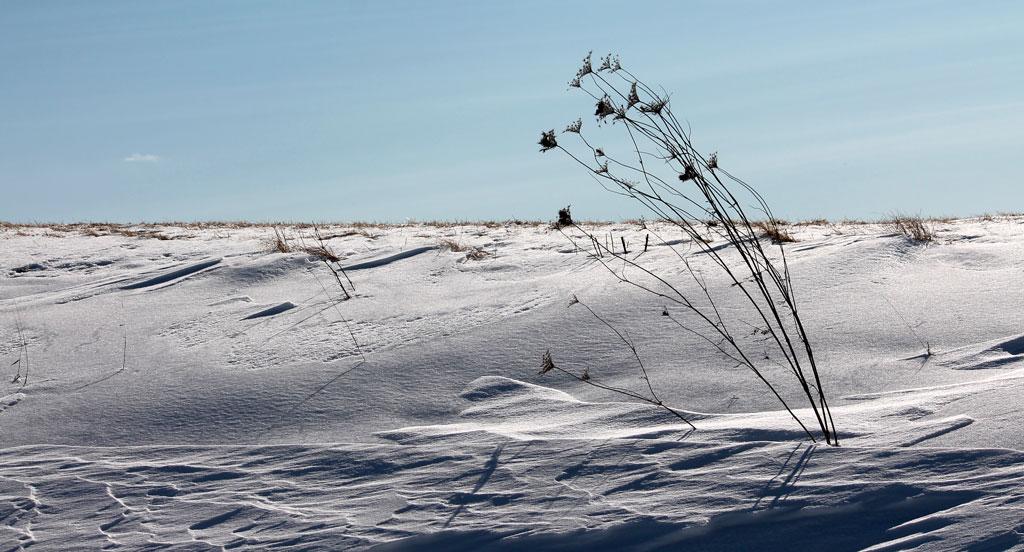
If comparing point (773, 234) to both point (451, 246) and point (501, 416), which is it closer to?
point (451, 246)

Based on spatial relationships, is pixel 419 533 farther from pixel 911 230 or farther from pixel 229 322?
pixel 911 230

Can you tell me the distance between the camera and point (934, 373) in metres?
2.74

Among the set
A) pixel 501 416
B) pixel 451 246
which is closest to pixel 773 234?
pixel 451 246

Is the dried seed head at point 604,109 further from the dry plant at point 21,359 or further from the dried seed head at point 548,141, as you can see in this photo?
the dry plant at point 21,359

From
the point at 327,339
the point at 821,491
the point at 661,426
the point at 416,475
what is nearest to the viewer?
the point at 821,491

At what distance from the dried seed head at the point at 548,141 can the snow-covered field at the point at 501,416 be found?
86 centimetres

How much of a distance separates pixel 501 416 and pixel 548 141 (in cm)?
93

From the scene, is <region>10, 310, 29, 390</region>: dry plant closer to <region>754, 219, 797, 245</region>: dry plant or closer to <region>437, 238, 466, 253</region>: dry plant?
<region>437, 238, 466, 253</region>: dry plant

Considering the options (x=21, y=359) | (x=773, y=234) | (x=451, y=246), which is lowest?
(x=21, y=359)

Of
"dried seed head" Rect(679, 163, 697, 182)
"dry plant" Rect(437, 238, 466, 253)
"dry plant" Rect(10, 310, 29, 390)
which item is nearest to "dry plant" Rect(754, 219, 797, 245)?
"dry plant" Rect(437, 238, 466, 253)

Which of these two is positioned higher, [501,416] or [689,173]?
[689,173]

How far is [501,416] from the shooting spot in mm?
2773

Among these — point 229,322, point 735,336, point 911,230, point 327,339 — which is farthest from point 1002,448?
point 229,322

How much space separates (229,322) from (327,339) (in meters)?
0.75
